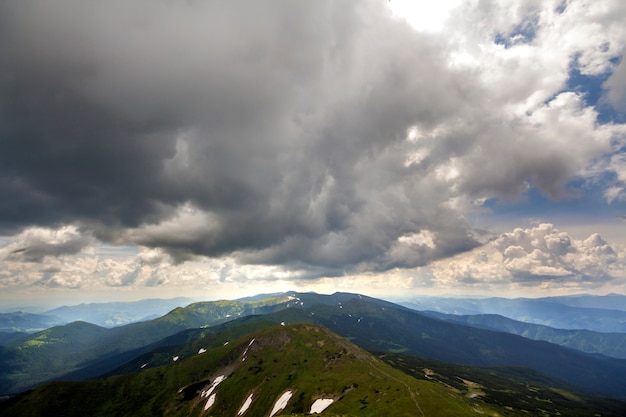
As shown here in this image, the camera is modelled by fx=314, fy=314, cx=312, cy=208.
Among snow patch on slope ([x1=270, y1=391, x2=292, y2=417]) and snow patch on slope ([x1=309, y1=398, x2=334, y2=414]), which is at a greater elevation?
snow patch on slope ([x1=309, y1=398, x2=334, y2=414])

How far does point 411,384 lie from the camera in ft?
520

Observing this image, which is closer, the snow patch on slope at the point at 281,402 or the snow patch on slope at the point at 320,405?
the snow patch on slope at the point at 320,405

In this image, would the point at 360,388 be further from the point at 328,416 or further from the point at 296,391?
the point at 328,416

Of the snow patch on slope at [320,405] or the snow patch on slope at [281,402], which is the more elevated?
the snow patch on slope at [320,405]

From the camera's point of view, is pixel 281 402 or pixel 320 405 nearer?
pixel 320 405

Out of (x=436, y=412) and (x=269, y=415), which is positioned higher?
(x=436, y=412)

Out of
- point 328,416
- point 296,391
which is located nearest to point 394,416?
point 328,416

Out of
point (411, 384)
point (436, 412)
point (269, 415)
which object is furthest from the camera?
point (269, 415)

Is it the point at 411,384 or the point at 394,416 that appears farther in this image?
the point at 411,384

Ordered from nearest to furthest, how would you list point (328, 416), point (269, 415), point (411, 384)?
point (328, 416) < point (411, 384) < point (269, 415)

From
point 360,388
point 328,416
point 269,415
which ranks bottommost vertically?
point 269,415

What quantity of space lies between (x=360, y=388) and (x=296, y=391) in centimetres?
5065

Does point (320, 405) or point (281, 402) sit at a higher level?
point (320, 405)

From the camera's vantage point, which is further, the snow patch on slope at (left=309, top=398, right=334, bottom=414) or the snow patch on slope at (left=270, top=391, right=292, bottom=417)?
the snow patch on slope at (left=270, top=391, right=292, bottom=417)
